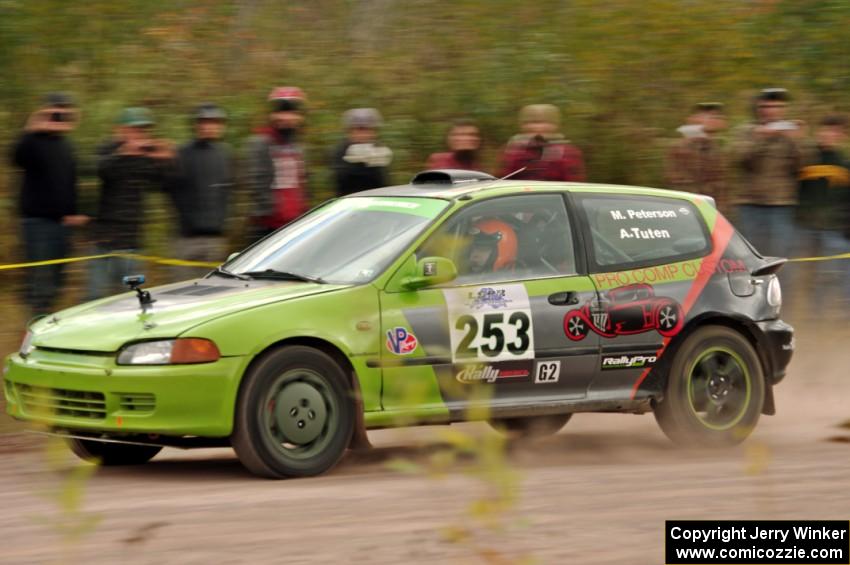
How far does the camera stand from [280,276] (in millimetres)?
8703

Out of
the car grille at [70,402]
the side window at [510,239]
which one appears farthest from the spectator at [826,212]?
the car grille at [70,402]

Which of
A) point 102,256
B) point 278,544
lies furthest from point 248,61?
point 278,544

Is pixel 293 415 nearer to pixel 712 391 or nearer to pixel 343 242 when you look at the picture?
pixel 343 242

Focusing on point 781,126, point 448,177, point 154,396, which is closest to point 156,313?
point 154,396

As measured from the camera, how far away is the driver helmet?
8727 mm

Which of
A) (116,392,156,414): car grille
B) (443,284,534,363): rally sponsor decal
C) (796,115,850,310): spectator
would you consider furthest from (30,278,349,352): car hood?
(796,115,850,310): spectator

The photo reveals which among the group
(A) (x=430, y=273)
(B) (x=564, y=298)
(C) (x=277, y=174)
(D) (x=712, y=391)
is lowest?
(D) (x=712, y=391)

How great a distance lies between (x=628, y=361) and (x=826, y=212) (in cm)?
527

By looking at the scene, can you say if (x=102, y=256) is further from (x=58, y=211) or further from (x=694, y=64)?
(x=694, y=64)

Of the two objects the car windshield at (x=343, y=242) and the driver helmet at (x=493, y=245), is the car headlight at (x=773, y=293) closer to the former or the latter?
the driver helmet at (x=493, y=245)

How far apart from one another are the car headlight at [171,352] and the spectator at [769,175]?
6.97 metres

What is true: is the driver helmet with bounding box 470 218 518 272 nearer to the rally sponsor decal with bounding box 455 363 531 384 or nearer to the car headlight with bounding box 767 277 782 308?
the rally sponsor decal with bounding box 455 363 531 384

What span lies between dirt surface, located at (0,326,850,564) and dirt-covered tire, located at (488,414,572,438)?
0.31 ft

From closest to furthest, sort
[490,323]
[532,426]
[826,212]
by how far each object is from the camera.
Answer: [490,323], [532,426], [826,212]
